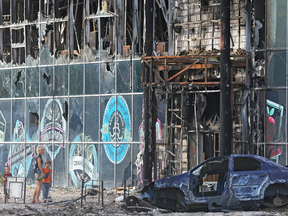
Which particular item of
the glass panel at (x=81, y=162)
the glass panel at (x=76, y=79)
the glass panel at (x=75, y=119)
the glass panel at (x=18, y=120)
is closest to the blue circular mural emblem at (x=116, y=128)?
the glass panel at (x=81, y=162)

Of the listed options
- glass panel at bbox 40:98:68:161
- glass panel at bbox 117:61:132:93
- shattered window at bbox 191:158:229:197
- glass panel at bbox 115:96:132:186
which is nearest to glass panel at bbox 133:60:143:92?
glass panel at bbox 117:61:132:93

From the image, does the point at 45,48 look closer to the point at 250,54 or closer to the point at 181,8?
the point at 181,8

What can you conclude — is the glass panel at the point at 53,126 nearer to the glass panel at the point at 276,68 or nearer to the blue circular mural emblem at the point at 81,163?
the blue circular mural emblem at the point at 81,163

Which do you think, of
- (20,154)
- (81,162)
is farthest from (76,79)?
(20,154)

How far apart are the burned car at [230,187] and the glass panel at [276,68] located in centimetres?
585

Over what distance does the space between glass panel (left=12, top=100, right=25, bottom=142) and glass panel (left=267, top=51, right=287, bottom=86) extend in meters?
11.4

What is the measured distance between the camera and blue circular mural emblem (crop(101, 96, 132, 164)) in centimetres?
1919

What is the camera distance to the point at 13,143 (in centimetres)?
2173

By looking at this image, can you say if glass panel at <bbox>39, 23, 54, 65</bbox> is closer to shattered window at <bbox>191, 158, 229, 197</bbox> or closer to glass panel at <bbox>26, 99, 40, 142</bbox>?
glass panel at <bbox>26, 99, 40, 142</bbox>

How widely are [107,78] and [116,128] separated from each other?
2.19 m

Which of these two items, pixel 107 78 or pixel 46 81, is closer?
pixel 107 78

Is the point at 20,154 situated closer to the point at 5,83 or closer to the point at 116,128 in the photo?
the point at 5,83

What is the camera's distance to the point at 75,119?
802 inches

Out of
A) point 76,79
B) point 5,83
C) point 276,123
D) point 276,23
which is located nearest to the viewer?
point 276,123
